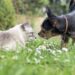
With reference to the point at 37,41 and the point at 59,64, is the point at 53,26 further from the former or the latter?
the point at 59,64

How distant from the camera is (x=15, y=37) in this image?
710 cm

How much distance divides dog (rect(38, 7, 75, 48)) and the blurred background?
10.1ft

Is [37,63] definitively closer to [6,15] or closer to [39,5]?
[6,15]

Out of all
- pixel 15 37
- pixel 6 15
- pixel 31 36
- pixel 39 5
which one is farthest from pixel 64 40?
pixel 39 5

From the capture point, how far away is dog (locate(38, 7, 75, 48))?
308 inches

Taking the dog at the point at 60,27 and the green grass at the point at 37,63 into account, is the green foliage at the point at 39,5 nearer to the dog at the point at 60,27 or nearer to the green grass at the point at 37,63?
the dog at the point at 60,27

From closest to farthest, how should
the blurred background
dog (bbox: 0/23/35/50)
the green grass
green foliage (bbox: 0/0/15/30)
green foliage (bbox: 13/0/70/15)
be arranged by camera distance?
the green grass < dog (bbox: 0/23/35/50) < green foliage (bbox: 0/0/15/30) < the blurred background < green foliage (bbox: 13/0/70/15)

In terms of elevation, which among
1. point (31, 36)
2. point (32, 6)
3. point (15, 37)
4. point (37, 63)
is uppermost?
point (37, 63)

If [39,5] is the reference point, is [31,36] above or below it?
above

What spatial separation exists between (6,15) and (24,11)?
234 inches

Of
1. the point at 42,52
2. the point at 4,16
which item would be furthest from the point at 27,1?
the point at 42,52

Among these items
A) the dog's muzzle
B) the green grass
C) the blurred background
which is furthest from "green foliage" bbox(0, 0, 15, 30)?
the green grass

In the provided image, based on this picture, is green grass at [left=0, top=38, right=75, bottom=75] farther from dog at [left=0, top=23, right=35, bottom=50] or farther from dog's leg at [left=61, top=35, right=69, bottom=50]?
dog's leg at [left=61, top=35, right=69, bottom=50]

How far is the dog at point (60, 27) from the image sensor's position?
783 centimetres
